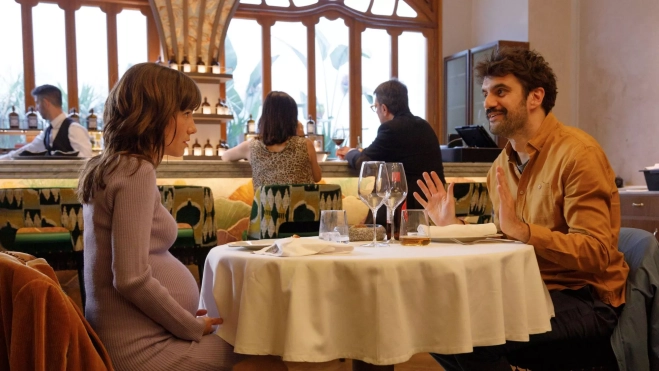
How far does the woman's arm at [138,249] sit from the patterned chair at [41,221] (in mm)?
1548

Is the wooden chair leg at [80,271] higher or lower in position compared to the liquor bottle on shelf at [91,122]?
lower

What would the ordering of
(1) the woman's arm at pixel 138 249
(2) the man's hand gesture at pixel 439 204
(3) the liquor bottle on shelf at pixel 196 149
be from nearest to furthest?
(1) the woman's arm at pixel 138 249, (2) the man's hand gesture at pixel 439 204, (3) the liquor bottle on shelf at pixel 196 149

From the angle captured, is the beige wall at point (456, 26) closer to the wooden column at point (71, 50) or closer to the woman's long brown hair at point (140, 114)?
the wooden column at point (71, 50)

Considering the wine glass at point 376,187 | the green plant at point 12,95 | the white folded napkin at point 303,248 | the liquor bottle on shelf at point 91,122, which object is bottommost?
the white folded napkin at point 303,248

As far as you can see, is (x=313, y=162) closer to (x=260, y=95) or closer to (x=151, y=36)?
(x=260, y=95)

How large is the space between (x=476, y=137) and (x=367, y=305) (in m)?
3.88

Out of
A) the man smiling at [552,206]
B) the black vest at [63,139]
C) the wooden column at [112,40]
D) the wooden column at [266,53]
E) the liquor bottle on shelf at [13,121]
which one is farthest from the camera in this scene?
the wooden column at [266,53]

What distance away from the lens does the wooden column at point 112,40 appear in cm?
762

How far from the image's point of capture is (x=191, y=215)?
3299 mm

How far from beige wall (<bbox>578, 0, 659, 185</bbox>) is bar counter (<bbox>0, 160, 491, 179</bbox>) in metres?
3.15

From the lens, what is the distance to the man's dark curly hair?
240 centimetres

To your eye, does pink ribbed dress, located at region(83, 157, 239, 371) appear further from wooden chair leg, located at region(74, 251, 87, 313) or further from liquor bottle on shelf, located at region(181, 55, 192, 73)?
liquor bottle on shelf, located at region(181, 55, 192, 73)

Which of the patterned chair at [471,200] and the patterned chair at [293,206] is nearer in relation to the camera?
the patterned chair at [293,206]

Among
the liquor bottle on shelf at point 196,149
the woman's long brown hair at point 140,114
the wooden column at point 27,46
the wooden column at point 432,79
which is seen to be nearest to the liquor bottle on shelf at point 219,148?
the liquor bottle on shelf at point 196,149
